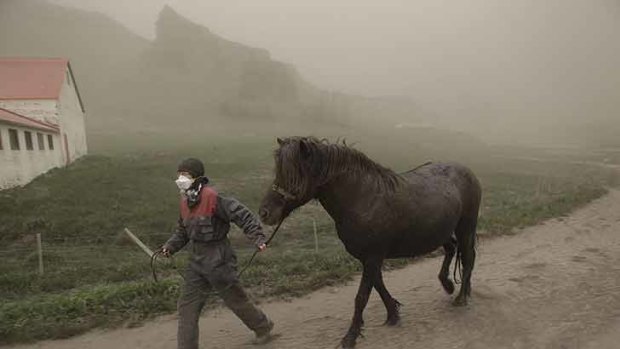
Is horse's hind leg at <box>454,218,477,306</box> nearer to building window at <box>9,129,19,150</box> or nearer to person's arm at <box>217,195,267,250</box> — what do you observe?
person's arm at <box>217,195,267,250</box>

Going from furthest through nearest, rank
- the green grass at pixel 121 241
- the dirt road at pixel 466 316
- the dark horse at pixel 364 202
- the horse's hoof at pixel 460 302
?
the green grass at pixel 121 241, the horse's hoof at pixel 460 302, the dirt road at pixel 466 316, the dark horse at pixel 364 202

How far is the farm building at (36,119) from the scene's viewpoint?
20297 millimetres

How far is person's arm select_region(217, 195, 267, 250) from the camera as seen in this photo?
4301 millimetres

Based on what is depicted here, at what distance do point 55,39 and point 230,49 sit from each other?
2245 inches

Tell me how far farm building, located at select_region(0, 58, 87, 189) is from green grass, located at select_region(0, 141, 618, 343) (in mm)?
1311

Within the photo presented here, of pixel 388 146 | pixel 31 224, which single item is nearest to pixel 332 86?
pixel 388 146

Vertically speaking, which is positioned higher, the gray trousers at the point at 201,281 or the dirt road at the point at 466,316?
the gray trousers at the point at 201,281

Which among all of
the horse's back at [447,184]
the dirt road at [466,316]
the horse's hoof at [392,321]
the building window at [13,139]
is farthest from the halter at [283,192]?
the building window at [13,139]

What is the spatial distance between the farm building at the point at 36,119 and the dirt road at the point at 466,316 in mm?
18368

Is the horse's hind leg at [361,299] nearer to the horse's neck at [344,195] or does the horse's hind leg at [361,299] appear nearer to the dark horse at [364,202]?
the dark horse at [364,202]

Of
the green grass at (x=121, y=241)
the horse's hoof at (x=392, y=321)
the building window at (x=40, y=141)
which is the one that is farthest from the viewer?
the building window at (x=40, y=141)

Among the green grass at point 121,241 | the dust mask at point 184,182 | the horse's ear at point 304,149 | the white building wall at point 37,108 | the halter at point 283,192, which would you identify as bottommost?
the green grass at point 121,241

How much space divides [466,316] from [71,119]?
3251 centimetres

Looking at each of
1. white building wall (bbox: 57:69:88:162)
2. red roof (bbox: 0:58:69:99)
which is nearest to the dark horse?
white building wall (bbox: 57:69:88:162)
